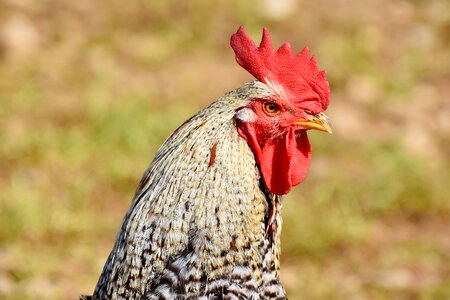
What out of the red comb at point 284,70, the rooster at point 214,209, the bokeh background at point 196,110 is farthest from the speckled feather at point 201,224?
the bokeh background at point 196,110

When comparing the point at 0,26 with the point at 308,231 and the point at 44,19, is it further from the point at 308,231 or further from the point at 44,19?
the point at 308,231

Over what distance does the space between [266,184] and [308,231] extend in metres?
2.72

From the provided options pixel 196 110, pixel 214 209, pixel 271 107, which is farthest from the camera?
pixel 196 110

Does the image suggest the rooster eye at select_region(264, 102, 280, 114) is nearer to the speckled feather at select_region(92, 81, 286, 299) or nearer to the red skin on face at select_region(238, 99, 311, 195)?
the red skin on face at select_region(238, 99, 311, 195)

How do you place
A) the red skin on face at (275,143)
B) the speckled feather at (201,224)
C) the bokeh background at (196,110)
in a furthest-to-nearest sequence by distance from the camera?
the bokeh background at (196,110) < the red skin on face at (275,143) < the speckled feather at (201,224)

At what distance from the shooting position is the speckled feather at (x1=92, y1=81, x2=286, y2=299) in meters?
3.15

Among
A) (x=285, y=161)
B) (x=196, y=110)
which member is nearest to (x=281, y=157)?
(x=285, y=161)

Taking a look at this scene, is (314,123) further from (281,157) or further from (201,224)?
Result: (201,224)

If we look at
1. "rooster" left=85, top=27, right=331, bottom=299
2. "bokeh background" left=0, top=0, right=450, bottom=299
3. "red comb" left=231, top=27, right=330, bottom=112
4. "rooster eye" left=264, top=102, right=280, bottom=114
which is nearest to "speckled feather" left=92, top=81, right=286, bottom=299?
"rooster" left=85, top=27, right=331, bottom=299

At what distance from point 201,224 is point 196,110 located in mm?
4307

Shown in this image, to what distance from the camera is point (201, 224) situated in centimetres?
315

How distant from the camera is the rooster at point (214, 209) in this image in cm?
315

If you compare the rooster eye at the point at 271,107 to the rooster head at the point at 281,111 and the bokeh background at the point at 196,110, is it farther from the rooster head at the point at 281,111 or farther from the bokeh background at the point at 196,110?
the bokeh background at the point at 196,110

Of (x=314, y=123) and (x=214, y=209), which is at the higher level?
(x=314, y=123)
